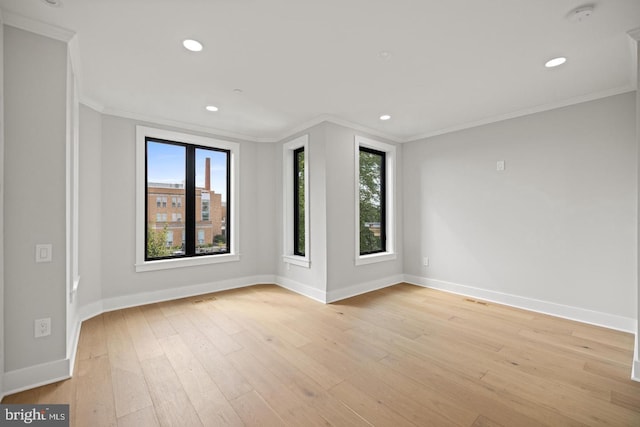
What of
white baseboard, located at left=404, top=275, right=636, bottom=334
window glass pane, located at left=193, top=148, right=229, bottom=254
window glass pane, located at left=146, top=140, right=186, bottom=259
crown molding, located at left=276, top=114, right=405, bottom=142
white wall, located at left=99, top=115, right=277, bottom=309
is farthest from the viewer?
window glass pane, located at left=193, top=148, right=229, bottom=254

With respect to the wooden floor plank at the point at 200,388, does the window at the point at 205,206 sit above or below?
above

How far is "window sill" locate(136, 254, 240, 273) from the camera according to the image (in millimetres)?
3851

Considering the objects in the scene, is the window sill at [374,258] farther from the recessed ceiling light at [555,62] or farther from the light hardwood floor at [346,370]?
the recessed ceiling light at [555,62]

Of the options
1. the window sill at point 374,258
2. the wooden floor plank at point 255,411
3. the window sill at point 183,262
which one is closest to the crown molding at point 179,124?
the window sill at point 183,262

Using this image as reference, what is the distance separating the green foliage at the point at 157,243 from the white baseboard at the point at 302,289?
1761mm

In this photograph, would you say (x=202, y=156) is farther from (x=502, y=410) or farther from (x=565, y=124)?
(x=565, y=124)

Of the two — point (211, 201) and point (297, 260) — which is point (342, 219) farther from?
point (211, 201)

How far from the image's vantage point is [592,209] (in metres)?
3.19

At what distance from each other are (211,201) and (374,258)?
9.01ft

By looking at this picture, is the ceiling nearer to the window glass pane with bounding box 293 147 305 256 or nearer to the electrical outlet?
the window glass pane with bounding box 293 147 305 256

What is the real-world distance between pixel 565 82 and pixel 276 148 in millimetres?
3855

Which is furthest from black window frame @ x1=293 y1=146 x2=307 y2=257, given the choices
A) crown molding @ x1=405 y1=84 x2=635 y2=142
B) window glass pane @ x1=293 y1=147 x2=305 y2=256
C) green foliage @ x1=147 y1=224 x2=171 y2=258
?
crown molding @ x1=405 y1=84 x2=635 y2=142

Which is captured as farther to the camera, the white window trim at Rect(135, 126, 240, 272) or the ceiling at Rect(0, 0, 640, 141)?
the white window trim at Rect(135, 126, 240, 272)

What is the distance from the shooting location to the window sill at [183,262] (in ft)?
12.6
